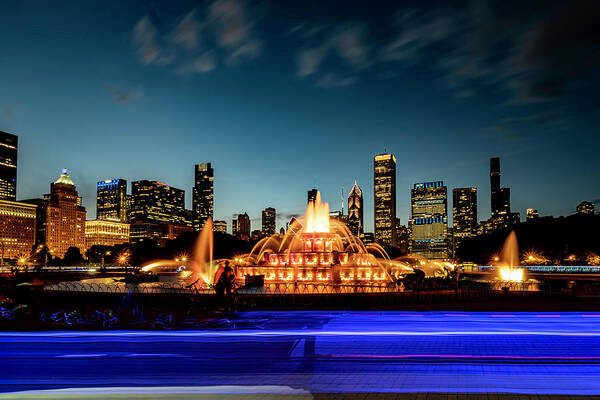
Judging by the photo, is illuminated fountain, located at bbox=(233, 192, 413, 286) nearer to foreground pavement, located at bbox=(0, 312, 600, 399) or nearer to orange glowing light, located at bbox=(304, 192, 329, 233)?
orange glowing light, located at bbox=(304, 192, 329, 233)

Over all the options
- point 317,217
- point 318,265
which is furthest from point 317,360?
point 317,217

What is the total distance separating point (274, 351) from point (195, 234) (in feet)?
389

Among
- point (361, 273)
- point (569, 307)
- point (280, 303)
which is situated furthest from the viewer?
point (361, 273)

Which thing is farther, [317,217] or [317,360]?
[317,217]

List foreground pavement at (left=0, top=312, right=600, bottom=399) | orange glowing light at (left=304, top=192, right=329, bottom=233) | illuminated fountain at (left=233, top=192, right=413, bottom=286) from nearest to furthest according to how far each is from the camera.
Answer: foreground pavement at (left=0, top=312, right=600, bottom=399), illuminated fountain at (left=233, top=192, right=413, bottom=286), orange glowing light at (left=304, top=192, right=329, bottom=233)

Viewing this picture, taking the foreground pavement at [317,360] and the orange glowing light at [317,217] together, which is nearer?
the foreground pavement at [317,360]

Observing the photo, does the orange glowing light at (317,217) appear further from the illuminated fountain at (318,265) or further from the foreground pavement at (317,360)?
the foreground pavement at (317,360)

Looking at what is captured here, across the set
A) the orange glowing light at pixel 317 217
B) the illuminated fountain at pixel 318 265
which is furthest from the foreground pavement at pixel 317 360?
the orange glowing light at pixel 317 217

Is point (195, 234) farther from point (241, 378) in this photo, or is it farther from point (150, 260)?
point (241, 378)

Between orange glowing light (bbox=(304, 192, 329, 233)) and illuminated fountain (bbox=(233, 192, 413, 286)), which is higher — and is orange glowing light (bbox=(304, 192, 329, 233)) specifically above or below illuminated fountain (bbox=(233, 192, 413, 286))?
above

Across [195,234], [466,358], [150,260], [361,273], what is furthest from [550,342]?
[195,234]

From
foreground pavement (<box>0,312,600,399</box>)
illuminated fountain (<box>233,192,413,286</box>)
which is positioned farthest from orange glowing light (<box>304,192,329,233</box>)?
foreground pavement (<box>0,312,600,399</box>)

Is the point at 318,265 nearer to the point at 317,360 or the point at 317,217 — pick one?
the point at 317,217

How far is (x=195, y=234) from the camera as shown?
12694 cm
